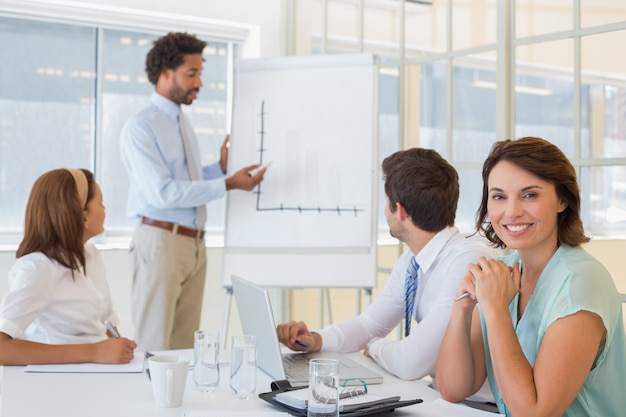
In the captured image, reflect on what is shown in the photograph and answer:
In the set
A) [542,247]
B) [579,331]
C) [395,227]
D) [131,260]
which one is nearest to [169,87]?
[131,260]

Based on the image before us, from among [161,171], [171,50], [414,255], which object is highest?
[171,50]

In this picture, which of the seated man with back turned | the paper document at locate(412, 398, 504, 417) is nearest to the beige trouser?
the seated man with back turned

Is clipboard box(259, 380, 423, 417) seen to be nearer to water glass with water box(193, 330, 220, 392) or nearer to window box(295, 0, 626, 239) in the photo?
water glass with water box(193, 330, 220, 392)

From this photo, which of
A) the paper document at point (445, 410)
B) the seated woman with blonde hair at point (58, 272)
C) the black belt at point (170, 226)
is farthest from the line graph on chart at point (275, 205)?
the paper document at point (445, 410)

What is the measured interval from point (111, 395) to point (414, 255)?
3.22 ft

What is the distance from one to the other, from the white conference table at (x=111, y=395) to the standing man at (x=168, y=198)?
1.56 meters

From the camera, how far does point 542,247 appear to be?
64.4 inches

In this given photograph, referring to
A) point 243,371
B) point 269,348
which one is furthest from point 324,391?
point 269,348

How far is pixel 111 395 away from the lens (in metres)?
1.59

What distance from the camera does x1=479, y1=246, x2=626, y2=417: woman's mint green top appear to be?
147cm

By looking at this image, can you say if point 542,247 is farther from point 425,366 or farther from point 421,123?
point 421,123

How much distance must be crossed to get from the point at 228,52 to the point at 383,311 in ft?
9.11

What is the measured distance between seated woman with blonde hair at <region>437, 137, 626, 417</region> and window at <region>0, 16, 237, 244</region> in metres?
2.97

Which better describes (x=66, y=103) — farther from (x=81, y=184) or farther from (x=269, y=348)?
(x=269, y=348)
